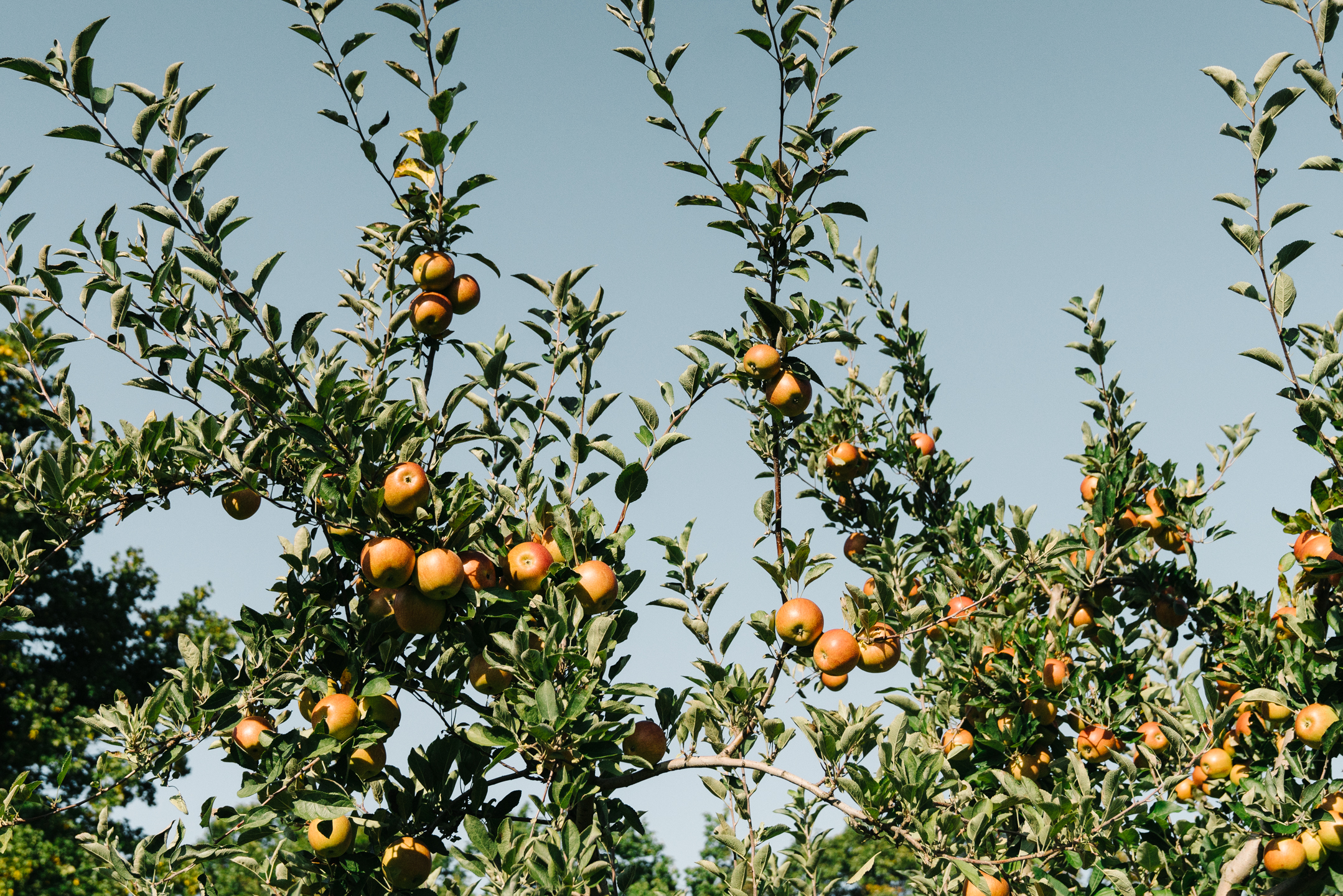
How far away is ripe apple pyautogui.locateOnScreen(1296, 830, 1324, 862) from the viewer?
3504 mm

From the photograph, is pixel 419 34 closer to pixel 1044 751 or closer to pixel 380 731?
pixel 380 731

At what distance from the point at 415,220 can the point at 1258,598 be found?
5.20m

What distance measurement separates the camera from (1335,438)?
3650 mm

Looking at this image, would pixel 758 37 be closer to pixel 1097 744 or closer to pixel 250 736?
pixel 250 736

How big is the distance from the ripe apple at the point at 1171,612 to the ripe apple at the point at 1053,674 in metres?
1.67

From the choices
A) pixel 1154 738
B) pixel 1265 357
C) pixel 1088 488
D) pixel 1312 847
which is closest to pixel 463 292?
pixel 1265 357

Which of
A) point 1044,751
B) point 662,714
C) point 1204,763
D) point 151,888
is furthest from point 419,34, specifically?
point 1204,763

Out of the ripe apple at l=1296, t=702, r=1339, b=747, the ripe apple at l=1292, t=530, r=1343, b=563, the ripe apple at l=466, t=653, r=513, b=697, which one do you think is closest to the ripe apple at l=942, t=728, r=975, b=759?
the ripe apple at l=1296, t=702, r=1339, b=747

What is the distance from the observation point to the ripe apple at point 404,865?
3.14m

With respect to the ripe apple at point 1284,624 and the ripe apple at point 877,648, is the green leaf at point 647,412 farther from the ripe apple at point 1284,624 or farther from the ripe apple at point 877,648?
the ripe apple at point 1284,624

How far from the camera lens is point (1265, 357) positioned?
3.37m

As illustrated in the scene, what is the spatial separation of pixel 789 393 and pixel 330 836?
7.82 ft

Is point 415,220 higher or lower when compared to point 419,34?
lower

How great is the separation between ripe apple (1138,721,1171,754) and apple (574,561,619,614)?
3.36 meters
